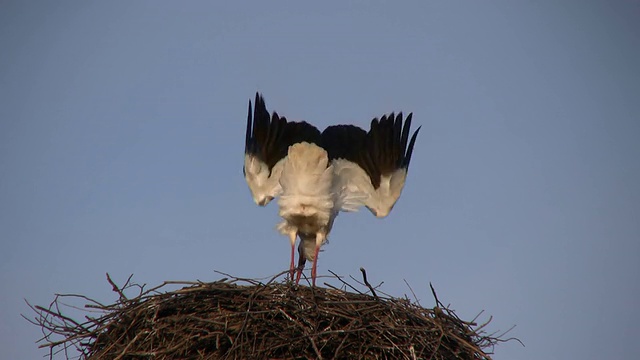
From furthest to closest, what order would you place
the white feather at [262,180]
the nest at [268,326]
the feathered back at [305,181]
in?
the white feather at [262,180]
the feathered back at [305,181]
the nest at [268,326]

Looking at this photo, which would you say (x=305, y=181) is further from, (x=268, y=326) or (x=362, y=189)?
(x=268, y=326)

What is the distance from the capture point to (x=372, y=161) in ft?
26.5

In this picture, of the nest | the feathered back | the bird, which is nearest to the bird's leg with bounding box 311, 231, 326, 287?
the bird

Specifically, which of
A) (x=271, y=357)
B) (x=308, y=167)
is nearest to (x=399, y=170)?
(x=308, y=167)

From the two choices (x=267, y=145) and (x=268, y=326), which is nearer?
(x=268, y=326)

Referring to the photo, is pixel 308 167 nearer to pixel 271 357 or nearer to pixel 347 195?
pixel 347 195

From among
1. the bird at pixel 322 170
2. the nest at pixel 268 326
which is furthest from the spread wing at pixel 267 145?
the nest at pixel 268 326

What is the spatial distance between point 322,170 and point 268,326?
2391mm

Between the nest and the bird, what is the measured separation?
75.4 inches

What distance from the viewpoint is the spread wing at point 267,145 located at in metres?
7.88

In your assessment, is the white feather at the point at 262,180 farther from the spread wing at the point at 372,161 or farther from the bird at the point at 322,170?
the spread wing at the point at 372,161

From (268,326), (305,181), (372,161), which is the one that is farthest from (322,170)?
(268,326)

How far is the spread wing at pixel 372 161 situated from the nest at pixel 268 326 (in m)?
2.22

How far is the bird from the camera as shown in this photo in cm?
779
